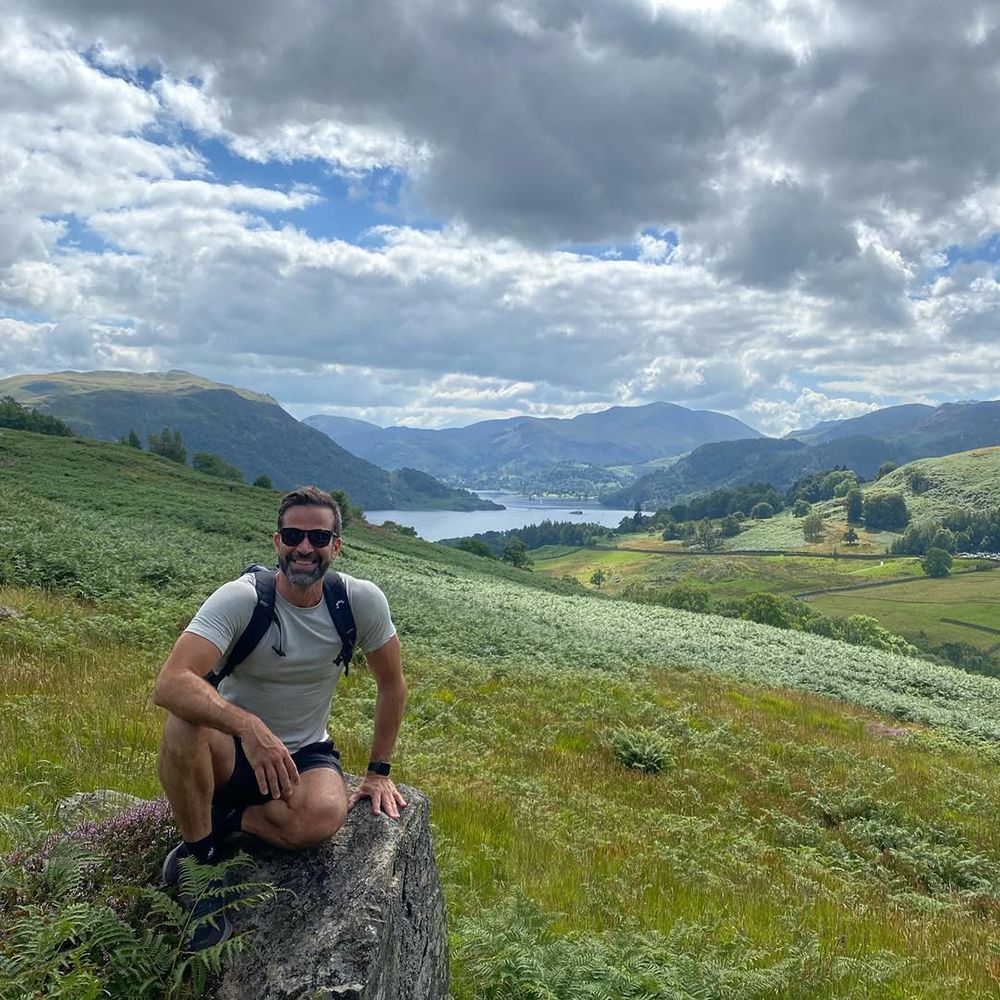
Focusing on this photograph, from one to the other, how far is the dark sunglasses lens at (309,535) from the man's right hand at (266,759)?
1.17 m

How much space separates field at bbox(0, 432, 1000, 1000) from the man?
1527 millimetres

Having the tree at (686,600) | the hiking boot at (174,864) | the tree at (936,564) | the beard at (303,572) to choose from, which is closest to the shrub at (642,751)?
the beard at (303,572)

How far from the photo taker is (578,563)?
643 feet

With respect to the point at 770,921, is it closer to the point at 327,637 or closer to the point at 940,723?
the point at 327,637

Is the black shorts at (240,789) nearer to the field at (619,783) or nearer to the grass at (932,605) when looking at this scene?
the field at (619,783)

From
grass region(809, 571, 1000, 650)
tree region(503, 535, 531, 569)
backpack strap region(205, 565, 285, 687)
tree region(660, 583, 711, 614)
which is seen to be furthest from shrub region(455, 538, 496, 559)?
backpack strap region(205, 565, 285, 687)

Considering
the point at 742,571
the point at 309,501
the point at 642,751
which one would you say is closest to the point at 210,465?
the point at 642,751

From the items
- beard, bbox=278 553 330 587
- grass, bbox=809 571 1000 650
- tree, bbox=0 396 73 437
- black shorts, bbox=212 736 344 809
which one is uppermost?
tree, bbox=0 396 73 437

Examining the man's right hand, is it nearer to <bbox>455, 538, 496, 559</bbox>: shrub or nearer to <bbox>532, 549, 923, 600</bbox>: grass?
<bbox>455, 538, 496, 559</bbox>: shrub

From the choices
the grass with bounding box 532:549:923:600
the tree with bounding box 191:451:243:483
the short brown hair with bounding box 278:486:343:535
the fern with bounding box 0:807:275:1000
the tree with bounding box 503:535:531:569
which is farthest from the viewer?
the grass with bounding box 532:549:923:600

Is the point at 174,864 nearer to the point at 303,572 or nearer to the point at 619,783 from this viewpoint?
the point at 303,572

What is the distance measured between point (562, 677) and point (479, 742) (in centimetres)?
664

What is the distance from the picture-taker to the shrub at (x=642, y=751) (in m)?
11.6

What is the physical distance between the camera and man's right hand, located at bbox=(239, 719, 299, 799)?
407 centimetres
